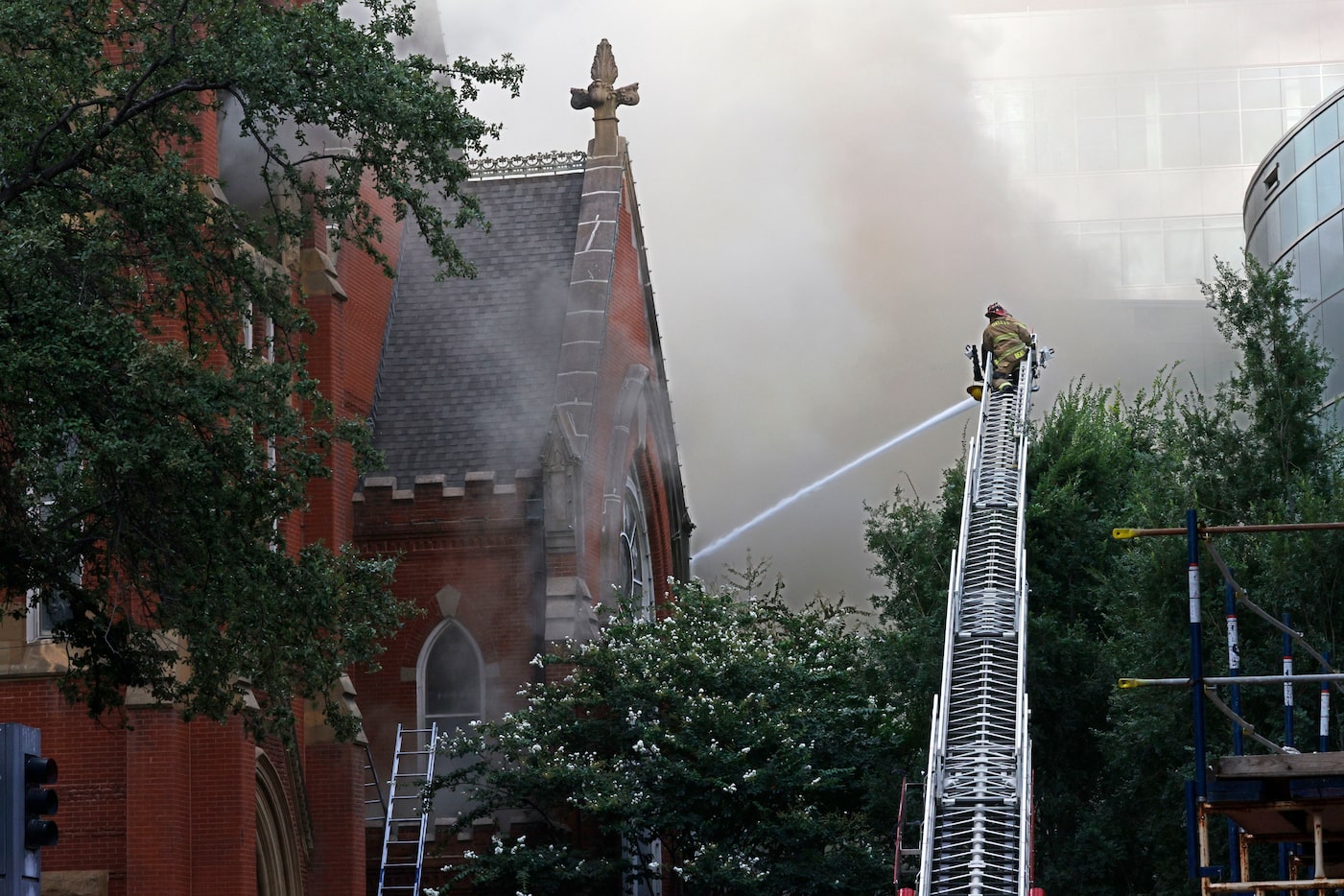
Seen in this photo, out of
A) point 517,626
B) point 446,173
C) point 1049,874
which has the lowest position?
point 1049,874

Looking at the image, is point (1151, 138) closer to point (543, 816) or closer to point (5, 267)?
point (543, 816)

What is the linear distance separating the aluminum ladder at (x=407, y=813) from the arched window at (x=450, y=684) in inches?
14.7

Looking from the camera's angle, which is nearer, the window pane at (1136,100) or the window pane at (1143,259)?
the window pane at (1143,259)

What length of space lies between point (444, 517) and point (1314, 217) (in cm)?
1622

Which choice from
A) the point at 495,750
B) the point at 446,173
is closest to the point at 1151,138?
the point at 495,750

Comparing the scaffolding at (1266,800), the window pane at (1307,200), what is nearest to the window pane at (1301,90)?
the window pane at (1307,200)

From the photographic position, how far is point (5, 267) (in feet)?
42.5

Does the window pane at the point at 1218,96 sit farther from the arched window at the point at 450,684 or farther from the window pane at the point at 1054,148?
the arched window at the point at 450,684

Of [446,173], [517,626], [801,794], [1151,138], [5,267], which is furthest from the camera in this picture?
[1151,138]

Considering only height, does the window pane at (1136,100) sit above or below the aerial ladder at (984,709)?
above

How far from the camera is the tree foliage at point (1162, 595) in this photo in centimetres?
2208

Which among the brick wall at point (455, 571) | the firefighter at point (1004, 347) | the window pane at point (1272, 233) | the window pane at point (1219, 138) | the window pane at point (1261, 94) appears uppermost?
the window pane at point (1261, 94)

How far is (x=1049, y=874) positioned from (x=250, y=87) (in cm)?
1664

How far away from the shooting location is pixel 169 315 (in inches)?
605
